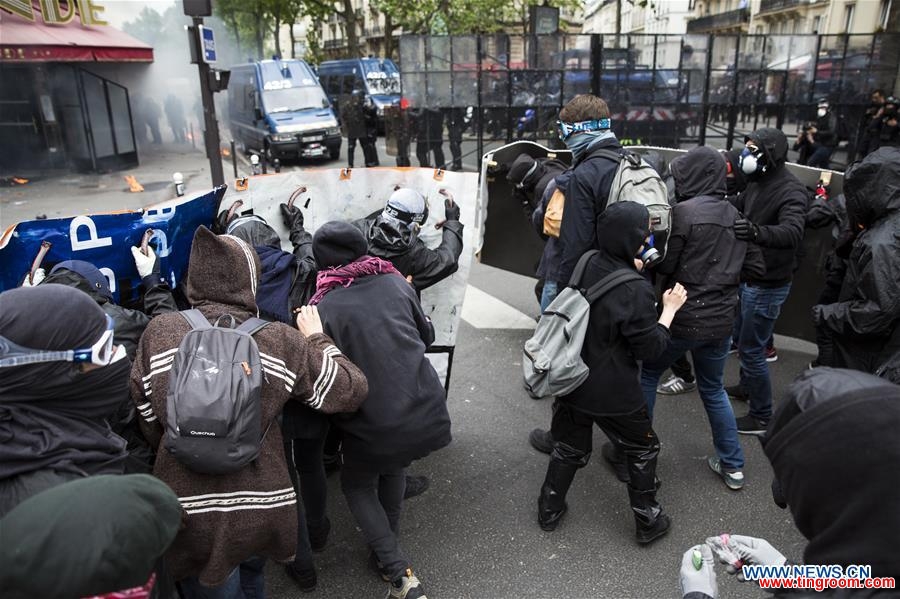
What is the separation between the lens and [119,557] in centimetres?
120

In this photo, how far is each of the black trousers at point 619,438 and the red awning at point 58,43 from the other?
15039 millimetres

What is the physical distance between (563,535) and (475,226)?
1.91m

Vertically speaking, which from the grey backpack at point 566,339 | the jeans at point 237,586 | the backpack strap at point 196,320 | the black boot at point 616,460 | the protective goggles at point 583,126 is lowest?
the black boot at point 616,460

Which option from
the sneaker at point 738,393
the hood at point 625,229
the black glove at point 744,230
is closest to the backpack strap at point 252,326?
the hood at point 625,229

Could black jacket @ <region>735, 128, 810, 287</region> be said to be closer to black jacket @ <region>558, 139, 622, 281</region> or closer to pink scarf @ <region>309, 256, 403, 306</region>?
black jacket @ <region>558, 139, 622, 281</region>

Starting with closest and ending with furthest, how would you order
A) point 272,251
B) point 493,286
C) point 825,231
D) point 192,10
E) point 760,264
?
1. point 272,251
2. point 760,264
3. point 825,231
4. point 493,286
5. point 192,10

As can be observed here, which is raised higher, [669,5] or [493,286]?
[669,5]

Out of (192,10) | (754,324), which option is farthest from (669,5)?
(754,324)

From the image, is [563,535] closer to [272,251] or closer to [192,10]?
[272,251]

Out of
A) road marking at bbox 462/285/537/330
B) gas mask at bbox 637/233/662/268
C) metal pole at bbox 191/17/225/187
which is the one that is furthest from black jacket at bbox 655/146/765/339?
metal pole at bbox 191/17/225/187

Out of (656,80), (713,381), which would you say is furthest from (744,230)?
(656,80)

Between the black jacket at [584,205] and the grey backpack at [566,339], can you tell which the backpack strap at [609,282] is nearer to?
the grey backpack at [566,339]

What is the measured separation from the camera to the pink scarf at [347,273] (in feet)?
8.61

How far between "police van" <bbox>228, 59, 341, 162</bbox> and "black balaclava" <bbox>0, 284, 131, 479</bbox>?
15466mm
